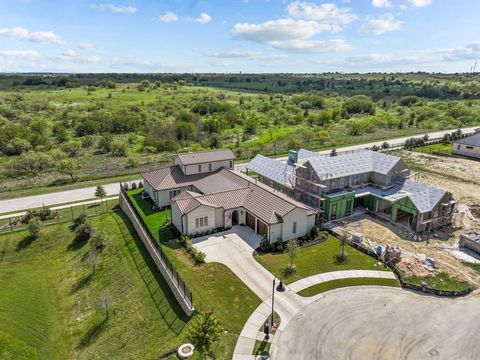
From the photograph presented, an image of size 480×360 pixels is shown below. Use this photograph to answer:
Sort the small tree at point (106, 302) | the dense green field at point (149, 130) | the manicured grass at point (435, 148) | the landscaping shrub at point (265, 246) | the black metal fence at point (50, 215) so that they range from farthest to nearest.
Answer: the manicured grass at point (435, 148), the dense green field at point (149, 130), the black metal fence at point (50, 215), the landscaping shrub at point (265, 246), the small tree at point (106, 302)

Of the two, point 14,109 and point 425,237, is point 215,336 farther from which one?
point 14,109

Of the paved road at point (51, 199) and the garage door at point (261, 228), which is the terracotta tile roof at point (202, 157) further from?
the garage door at point (261, 228)

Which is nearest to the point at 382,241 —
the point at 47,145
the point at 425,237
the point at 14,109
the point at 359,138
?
the point at 425,237

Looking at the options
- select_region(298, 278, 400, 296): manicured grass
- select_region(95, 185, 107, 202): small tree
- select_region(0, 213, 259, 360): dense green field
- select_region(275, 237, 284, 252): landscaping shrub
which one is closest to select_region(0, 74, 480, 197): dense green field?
select_region(95, 185, 107, 202): small tree

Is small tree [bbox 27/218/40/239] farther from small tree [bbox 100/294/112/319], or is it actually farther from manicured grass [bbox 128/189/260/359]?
small tree [bbox 100/294/112/319]

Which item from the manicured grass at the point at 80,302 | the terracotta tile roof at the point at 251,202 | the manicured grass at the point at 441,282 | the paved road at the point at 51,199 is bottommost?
the manicured grass at the point at 80,302

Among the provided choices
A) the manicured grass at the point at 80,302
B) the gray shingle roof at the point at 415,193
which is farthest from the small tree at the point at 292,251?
the gray shingle roof at the point at 415,193
